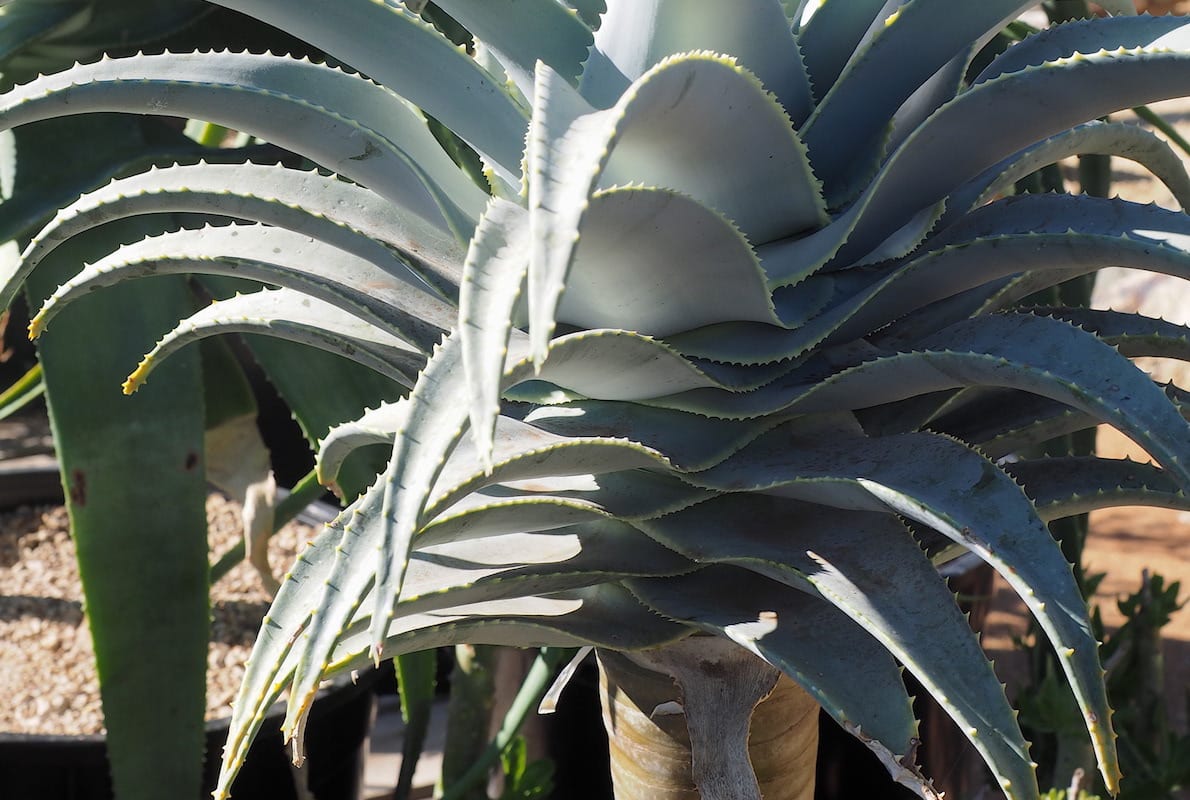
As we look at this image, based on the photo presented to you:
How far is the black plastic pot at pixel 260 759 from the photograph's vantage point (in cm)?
110

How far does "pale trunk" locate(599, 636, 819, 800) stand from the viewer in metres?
0.46

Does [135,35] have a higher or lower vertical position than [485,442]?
higher

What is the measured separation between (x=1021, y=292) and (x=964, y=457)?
135mm

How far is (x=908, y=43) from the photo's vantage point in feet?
1.39

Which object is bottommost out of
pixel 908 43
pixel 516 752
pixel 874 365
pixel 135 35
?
pixel 516 752

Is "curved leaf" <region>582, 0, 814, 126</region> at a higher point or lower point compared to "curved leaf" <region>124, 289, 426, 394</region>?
higher

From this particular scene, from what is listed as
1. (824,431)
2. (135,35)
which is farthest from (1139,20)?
(135,35)

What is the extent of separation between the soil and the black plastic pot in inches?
1.9

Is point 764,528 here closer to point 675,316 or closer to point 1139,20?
point 675,316

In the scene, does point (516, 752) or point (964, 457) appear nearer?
point (964, 457)

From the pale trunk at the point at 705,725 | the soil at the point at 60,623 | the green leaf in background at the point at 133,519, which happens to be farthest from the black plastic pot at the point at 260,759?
the pale trunk at the point at 705,725

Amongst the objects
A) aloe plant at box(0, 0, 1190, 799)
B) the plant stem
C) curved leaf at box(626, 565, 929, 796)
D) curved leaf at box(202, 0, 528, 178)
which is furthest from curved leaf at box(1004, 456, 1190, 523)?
the plant stem

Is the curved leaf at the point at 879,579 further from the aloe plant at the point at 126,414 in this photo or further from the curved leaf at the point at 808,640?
the aloe plant at the point at 126,414

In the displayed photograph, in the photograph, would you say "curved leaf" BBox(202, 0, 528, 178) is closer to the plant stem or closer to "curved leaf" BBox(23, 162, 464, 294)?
"curved leaf" BBox(23, 162, 464, 294)
